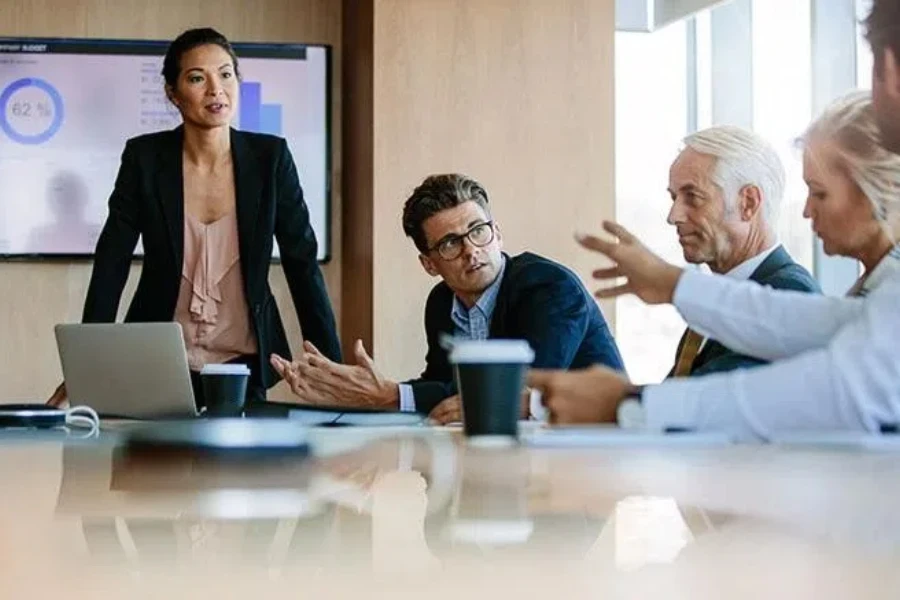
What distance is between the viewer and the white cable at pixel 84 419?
186 centimetres

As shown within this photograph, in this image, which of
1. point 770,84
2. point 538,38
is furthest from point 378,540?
point 770,84

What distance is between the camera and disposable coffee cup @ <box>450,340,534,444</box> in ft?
4.70

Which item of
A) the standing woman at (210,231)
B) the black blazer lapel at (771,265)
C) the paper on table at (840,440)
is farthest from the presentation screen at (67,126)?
the paper on table at (840,440)

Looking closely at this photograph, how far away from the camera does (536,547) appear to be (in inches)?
28.3

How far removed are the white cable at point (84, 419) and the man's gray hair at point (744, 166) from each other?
1335 millimetres

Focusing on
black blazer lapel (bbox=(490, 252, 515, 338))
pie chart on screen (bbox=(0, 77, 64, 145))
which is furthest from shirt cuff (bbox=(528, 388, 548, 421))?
pie chart on screen (bbox=(0, 77, 64, 145))

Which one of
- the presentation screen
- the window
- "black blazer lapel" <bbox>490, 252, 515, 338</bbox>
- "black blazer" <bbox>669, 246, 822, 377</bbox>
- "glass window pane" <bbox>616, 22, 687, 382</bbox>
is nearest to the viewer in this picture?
"black blazer" <bbox>669, 246, 822, 377</bbox>

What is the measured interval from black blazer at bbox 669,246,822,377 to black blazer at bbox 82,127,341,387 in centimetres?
139

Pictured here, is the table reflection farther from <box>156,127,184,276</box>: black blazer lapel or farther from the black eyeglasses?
<box>156,127,184,276</box>: black blazer lapel

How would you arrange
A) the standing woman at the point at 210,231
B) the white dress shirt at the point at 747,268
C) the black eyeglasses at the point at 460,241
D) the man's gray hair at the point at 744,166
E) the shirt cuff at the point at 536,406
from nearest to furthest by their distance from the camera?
the shirt cuff at the point at 536,406 < the white dress shirt at the point at 747,268 < the man's gray hair at the point at 744,166 < the black eyeglasses at the point at 460,241 < the standing woman at the point at 210,231

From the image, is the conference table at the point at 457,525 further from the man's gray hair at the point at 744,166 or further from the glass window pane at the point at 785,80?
the glass window pane at the point at 785,80

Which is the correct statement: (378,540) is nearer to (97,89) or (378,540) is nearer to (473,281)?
(473,281)

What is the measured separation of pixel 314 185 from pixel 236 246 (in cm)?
144

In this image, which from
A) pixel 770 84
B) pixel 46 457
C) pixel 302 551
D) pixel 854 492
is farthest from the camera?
pixel 770 84
